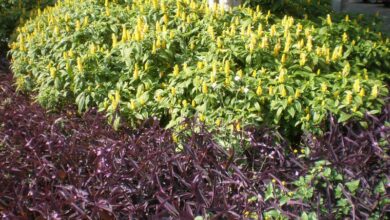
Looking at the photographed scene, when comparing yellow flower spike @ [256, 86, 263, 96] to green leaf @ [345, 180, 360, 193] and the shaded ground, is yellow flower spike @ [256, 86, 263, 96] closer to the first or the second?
green leaf @ [345, 180, 360, 193]

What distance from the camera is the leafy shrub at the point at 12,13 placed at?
5832 millimetres

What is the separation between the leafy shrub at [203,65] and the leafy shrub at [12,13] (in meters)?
1.26

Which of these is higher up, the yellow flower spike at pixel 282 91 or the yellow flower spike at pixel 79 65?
the yellow flower spike at pixel 79 65

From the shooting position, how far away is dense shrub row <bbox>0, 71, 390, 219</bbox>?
2.29m

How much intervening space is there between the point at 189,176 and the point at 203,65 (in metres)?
1.27

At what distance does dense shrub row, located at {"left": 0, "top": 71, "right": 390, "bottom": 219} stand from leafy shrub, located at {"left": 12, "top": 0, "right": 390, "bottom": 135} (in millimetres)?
Answer: 295

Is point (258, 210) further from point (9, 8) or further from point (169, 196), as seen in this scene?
point (9, 8)

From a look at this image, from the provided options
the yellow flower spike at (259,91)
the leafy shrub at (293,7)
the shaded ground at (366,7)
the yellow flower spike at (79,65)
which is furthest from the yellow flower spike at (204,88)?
the shaded ground at (366,7)

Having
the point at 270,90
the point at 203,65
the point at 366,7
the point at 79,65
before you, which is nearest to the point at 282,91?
the point at 270,90

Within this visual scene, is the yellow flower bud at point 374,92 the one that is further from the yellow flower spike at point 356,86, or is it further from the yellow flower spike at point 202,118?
the yellow flower spike at point 202,118

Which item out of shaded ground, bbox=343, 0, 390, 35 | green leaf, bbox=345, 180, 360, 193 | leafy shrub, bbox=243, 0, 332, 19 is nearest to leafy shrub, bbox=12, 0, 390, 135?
leafy shrub, bbox=243, 0, 332, 19

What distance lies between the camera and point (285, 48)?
369 cm

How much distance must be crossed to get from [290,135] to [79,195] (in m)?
1.54

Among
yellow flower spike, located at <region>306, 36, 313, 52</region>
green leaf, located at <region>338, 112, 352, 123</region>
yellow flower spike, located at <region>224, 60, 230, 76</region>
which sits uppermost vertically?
yellow flower spike, located at <region>306, 36, 313, 52</region>
